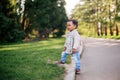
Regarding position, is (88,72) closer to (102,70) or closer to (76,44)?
(102,70)

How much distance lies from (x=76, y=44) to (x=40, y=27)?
3142cm

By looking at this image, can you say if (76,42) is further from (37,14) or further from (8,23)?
(37,14)

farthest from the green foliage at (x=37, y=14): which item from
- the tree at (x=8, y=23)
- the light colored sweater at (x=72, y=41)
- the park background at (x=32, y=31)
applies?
the light colored sweater at (x=72, y=41)

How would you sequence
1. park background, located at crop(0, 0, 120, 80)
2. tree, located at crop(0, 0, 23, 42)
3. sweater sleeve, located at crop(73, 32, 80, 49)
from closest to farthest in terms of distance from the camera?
park background, located at crop(0, 0, 120, 80) → sweater sleeve, located at crop(73, 32, 80, 49) → tree, located at crop(0, 0, 23, 42)

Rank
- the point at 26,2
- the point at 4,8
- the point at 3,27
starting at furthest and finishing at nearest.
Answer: the point at 26,2 < the point at 4,8 < the point at 3,27

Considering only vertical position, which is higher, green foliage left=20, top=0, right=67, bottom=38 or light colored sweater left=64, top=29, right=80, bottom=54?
green foliage left=20, top=0, right=67, bottom=38

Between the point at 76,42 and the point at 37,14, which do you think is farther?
the point at 37,14

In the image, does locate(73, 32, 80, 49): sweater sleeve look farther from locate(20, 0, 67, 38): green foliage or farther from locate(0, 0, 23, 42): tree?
locate(20, 0, 67, 38): green foliage

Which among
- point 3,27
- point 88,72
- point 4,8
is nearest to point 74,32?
point 88,72

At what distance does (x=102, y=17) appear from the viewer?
2176 inches

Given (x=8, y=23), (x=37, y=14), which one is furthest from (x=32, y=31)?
(x=8, y=23)

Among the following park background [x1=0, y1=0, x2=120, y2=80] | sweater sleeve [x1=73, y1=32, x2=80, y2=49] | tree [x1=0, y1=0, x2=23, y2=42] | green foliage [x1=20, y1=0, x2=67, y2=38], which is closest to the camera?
park background [x1=0, y1=0, x2=120, y2=80]

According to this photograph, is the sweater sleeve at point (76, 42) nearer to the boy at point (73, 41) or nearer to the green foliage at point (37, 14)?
the boy at point (73, 41)

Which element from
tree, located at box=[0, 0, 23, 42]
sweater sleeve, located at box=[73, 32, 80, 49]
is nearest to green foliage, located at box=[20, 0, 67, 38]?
tree, located at box=[0, 0, 23, 42]
